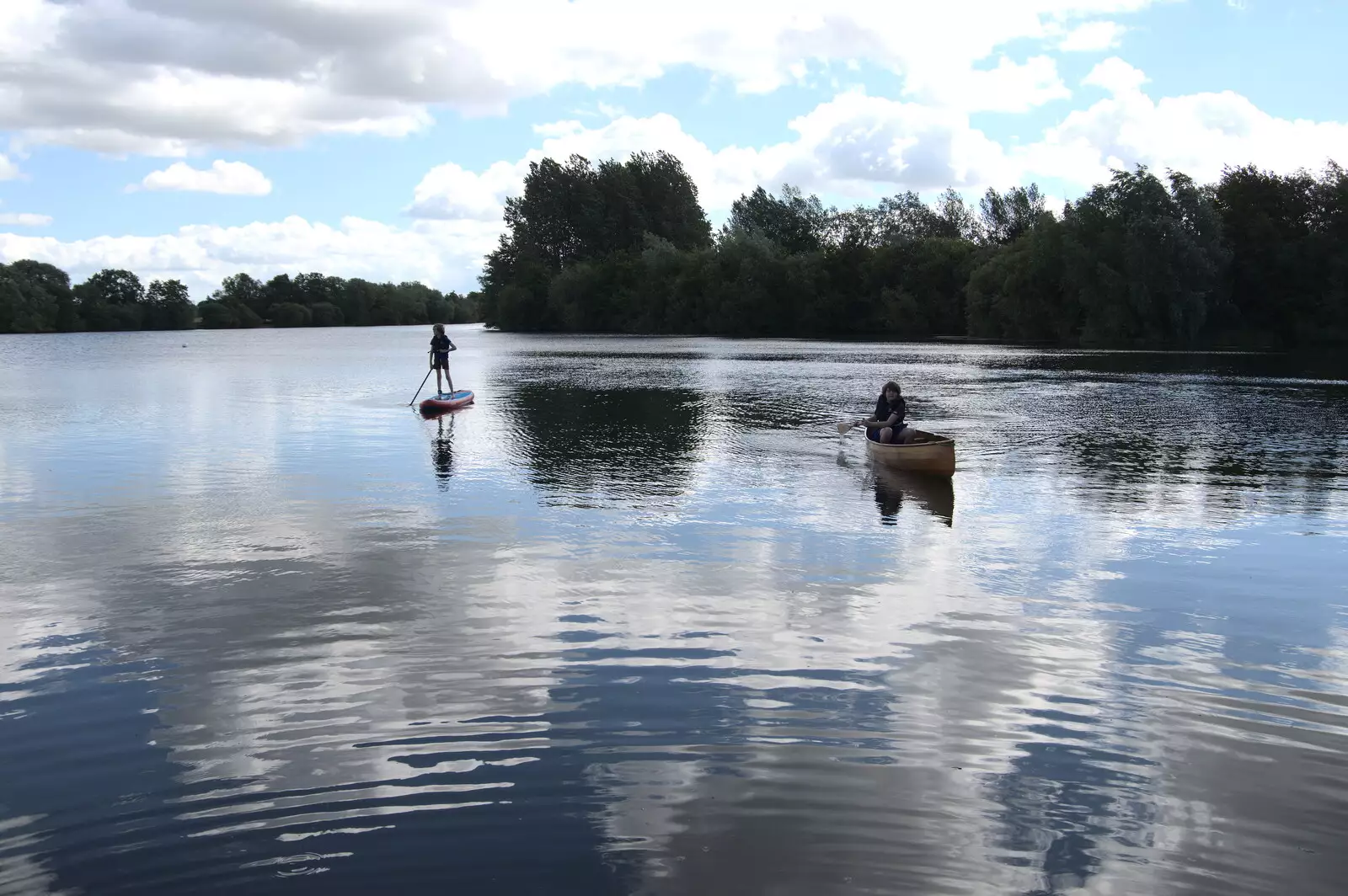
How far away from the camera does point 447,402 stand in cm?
3033

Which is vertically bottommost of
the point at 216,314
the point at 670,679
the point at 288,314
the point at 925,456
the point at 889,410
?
the point at 670,679

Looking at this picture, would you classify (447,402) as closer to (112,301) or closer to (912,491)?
(912,491)

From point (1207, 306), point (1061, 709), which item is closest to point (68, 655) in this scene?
point (1061, 709)

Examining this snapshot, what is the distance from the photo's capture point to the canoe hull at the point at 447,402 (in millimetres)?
29573

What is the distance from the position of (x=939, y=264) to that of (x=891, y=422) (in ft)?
296

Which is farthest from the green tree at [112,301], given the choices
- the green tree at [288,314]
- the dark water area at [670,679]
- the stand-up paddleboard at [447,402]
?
the dark water area at [670,679]

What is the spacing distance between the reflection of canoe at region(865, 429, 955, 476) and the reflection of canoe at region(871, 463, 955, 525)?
5.2 inches

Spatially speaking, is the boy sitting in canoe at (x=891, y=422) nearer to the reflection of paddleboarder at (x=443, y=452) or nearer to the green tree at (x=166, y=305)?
the reflection of paddleboarder at (x=443, y=452)

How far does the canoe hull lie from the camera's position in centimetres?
2957

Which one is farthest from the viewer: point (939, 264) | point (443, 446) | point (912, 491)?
point (939, 264)

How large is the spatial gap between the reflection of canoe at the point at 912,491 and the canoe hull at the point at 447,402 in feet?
46.5

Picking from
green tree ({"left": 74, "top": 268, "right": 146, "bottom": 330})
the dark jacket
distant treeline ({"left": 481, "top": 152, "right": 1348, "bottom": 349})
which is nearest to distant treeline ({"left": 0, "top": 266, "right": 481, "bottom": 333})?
green tree ({"left": 74, "top": 268, "right": 146, "bottom": 330})

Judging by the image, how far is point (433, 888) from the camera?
5270 millimetres

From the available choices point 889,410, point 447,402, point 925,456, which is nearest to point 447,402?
point 447,402
